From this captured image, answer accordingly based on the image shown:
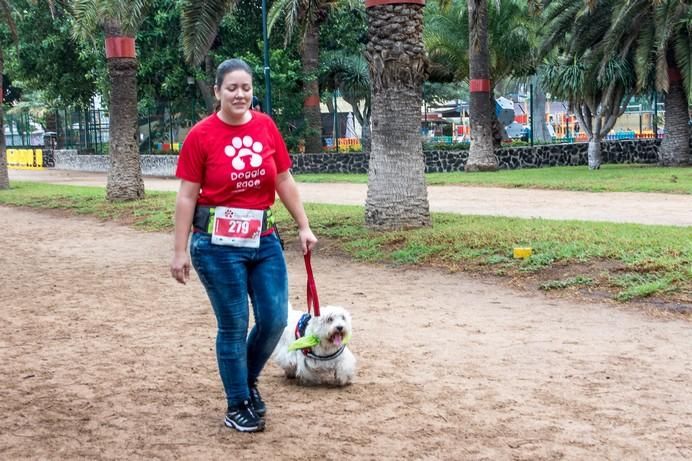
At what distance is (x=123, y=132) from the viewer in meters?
19.1

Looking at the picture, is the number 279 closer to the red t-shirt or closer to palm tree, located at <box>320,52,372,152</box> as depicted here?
the red t-shirt

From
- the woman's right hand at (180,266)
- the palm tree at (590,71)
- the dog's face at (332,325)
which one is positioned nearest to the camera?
the woman's right hand at (180,266)

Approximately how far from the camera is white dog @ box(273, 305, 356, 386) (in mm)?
5023

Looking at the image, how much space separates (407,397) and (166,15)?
24.1 metres

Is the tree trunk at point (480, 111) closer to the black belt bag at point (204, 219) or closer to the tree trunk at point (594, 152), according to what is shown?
the tree trunk at point (594, 152)

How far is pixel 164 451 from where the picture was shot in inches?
171

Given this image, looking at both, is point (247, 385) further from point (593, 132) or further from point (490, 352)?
point (593, 132)

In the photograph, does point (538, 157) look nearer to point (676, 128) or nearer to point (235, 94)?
point (676, 128)

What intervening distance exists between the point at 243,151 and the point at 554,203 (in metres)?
12.3

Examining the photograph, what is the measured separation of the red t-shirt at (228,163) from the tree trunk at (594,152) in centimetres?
2152

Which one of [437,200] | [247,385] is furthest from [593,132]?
[247,385]

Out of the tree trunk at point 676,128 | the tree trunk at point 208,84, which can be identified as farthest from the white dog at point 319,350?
the tree trunk at point 208,84

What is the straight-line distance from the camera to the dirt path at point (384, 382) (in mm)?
4371

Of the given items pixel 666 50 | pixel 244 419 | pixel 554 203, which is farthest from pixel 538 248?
pixel 666 50
